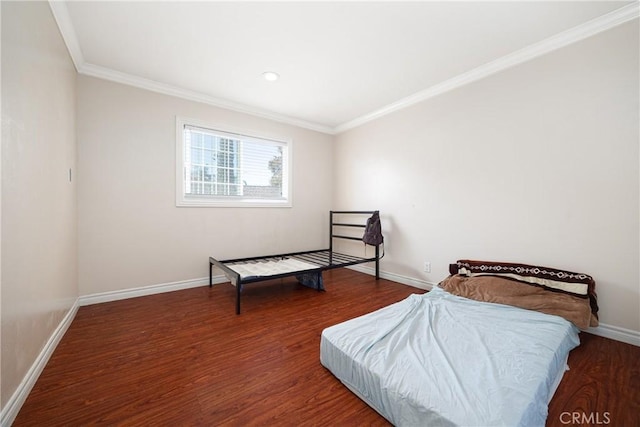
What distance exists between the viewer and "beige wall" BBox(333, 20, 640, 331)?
1.91m

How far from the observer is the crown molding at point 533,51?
1.89 meters

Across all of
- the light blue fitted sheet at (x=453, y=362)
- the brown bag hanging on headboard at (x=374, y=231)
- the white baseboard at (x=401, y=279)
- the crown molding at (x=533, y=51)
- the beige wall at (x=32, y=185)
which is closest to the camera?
the light blue fitted sheet at (x=453, y=362)

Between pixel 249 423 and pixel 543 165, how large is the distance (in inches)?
116

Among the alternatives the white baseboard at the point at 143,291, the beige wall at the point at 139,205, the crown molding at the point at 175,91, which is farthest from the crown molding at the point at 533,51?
the white baseboard at the point at 143,291

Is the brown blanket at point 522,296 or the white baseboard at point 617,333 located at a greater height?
the brown blanket at point 522,296

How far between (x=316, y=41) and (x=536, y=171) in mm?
2311

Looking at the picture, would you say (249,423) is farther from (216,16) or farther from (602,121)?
(602,121)

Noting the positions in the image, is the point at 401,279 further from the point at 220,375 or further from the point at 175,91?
the point at 175,91

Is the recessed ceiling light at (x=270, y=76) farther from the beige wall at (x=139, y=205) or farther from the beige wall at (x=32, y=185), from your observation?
the beige wall at (x=32, y=185)

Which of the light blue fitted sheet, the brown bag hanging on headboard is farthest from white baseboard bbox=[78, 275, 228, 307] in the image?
the light blue fitted sheet

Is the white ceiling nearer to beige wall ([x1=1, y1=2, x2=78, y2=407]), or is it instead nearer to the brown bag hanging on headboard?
beige wall ([x1=1, y1=2, x2=78, y2=407])

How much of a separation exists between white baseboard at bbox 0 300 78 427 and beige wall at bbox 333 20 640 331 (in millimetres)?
3436

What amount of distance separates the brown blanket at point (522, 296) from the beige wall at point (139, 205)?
2.65 m

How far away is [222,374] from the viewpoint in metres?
1.54
